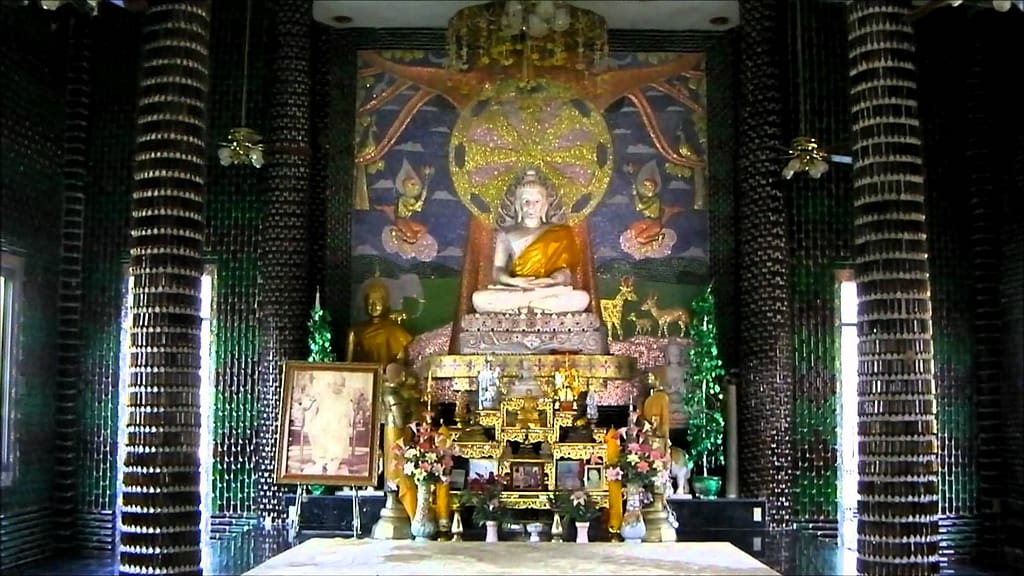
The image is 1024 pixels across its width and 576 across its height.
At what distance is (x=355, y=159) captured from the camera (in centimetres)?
1352

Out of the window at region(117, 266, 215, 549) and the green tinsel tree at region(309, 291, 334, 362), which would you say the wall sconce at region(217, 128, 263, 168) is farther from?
the green tinsel tree at region(309, 291, 334, 362)

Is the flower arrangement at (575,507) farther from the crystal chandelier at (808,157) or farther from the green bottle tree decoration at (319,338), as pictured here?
the crystal chandelier at (808,157)

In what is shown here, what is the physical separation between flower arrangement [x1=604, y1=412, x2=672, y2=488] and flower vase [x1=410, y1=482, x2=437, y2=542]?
1.77 m

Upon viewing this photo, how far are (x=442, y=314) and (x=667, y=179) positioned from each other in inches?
132

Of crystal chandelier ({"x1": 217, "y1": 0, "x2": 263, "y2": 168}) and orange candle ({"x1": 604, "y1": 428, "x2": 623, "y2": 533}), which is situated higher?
crystal chandelier ({"x1": 217, "y1": 0, "x2": 263, "y2": 168})

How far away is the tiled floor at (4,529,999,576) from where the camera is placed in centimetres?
960

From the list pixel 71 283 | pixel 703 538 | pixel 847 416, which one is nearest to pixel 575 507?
pixel 703 538

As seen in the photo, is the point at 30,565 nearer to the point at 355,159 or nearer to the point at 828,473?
the point at 355,159

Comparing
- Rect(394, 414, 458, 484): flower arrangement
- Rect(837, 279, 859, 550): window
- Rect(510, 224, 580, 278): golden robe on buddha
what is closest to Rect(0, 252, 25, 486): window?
Rect(394, 414, 458, 484): flower arrangement

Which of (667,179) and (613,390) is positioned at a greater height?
(667,179)

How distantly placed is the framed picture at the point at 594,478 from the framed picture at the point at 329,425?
290cm

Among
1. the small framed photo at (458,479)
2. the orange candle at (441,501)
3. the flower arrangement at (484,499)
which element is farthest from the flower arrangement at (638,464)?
the small framed photo at (458,479)

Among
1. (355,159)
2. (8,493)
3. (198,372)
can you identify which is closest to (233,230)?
(355,159)

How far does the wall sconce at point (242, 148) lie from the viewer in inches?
428
